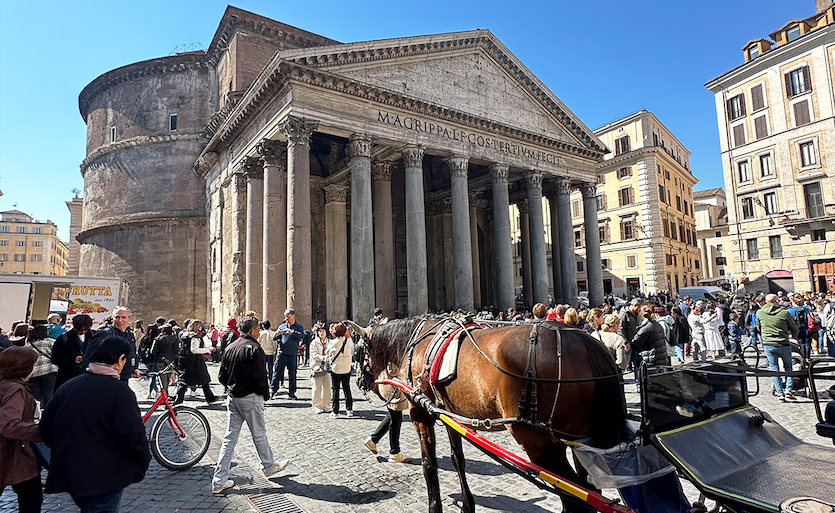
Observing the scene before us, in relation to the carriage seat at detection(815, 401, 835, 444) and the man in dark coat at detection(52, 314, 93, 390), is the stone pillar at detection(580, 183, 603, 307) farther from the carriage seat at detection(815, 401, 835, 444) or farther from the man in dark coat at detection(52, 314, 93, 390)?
the man in dark coat at detection(52, 314, 93, 390)

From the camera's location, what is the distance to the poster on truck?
16.3 metres

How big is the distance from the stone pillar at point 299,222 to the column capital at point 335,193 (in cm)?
599

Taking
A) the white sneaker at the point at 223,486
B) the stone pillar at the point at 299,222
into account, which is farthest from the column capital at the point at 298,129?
the white sneaker at the point at 223,486

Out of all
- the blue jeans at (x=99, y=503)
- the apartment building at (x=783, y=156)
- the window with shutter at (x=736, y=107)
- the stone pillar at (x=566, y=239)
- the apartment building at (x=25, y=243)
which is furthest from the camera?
the apartment building at (x=25, y=243)

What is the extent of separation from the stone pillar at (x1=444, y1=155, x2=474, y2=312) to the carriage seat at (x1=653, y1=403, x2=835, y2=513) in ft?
44.8

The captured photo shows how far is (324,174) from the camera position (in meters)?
21.4

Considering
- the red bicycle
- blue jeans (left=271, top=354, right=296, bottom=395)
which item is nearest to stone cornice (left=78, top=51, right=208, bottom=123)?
blue jeans (left=271, top=354, right=296, bottom=395)

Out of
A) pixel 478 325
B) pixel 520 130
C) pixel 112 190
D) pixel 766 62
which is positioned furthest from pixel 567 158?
pixel 112 190

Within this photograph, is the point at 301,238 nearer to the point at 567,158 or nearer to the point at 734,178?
the point at 567,158

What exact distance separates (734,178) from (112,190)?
38389 millimetres

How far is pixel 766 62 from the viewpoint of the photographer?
26.7 m

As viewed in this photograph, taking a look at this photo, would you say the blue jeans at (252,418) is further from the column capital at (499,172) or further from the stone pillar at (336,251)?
the column capital at (499,172)

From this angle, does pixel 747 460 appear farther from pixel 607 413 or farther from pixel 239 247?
pixel 239 247

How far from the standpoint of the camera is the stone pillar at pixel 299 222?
13781mm
